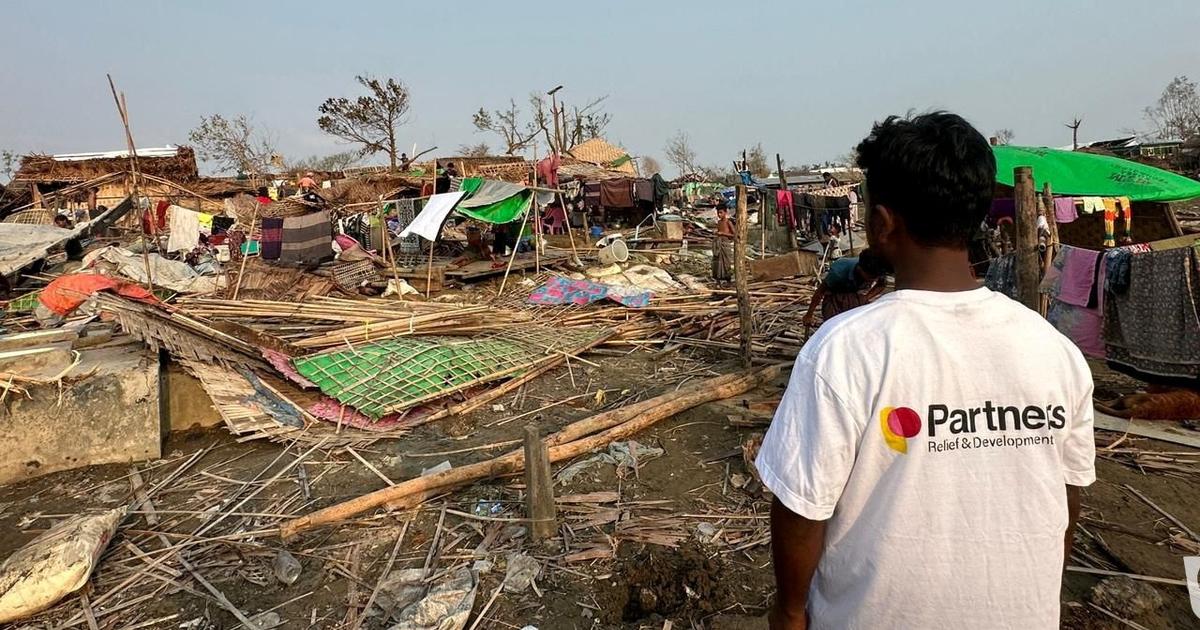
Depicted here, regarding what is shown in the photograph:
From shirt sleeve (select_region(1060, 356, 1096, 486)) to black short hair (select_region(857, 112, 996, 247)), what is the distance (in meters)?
0.40

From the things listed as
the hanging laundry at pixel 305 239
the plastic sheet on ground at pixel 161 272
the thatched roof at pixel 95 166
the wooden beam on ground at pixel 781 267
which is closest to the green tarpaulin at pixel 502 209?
the hanging laundry at pixel 305 239

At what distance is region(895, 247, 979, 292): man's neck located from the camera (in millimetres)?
1127

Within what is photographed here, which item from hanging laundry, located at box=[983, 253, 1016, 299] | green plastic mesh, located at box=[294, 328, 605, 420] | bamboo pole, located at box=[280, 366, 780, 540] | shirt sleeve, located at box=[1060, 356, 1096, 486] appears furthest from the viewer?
green plastic mesh, located at box=[294, 328, 605, 420]

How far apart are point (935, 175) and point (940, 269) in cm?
18

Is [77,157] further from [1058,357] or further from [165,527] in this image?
[1058,357]

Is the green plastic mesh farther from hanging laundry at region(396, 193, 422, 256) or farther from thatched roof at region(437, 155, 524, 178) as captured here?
thatched roof at region(437, 155, 524, 178)

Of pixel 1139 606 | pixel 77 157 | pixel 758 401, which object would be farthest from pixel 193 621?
pixel 77 157

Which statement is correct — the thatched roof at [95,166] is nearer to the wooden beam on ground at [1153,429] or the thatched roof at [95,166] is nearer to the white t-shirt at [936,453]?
the white t-shirt at [936,453]

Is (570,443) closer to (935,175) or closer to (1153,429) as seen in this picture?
(935,175)

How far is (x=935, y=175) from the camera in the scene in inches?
42.5

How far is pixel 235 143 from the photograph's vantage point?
1292 inches

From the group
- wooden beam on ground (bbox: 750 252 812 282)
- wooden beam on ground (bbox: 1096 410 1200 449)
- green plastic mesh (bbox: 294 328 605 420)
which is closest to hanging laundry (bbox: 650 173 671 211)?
wooden beam on ground (bbox: 750 252 812 282)

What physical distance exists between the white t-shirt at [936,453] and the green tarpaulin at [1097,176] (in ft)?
A: 20.9

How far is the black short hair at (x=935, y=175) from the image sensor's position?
42.6 inches
